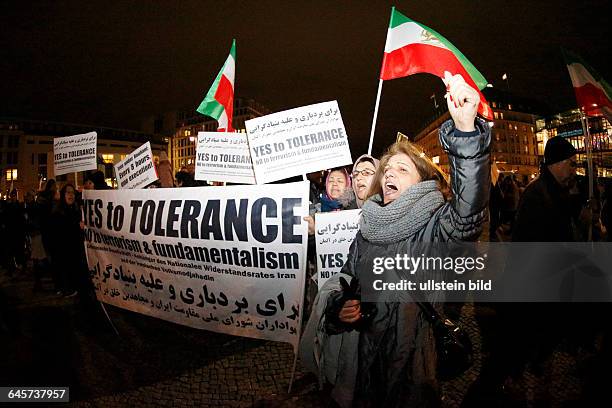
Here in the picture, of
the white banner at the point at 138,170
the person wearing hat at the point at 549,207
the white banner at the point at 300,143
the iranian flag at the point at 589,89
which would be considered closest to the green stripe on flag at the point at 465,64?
the person wearing hat at the point at 549,207

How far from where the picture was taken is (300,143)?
11.5 ft

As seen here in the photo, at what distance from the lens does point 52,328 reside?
5086 millimetres

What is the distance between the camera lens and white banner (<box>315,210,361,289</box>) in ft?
10.5

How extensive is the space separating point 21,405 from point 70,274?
3.57 meters

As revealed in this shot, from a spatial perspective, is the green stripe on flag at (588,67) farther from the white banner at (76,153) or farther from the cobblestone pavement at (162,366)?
the white banner at (76,153)

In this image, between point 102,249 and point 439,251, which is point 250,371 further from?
point 439,251

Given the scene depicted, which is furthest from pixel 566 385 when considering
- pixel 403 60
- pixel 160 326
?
pixel 160 326

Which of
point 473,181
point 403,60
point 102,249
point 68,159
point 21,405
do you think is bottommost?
point 21,405

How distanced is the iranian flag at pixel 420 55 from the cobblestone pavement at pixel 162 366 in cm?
278

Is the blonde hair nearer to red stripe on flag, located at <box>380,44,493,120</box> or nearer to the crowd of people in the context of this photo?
the crowd of people

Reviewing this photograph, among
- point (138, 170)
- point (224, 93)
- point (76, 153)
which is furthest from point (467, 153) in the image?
point (76, 153)

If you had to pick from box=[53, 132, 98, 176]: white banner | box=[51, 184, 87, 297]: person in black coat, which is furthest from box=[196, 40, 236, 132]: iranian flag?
box=[51, 184, 87, 297]: person in black coat

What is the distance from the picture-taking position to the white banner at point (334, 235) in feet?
10.5

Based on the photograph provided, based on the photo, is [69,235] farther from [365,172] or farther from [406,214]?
[406,214]
